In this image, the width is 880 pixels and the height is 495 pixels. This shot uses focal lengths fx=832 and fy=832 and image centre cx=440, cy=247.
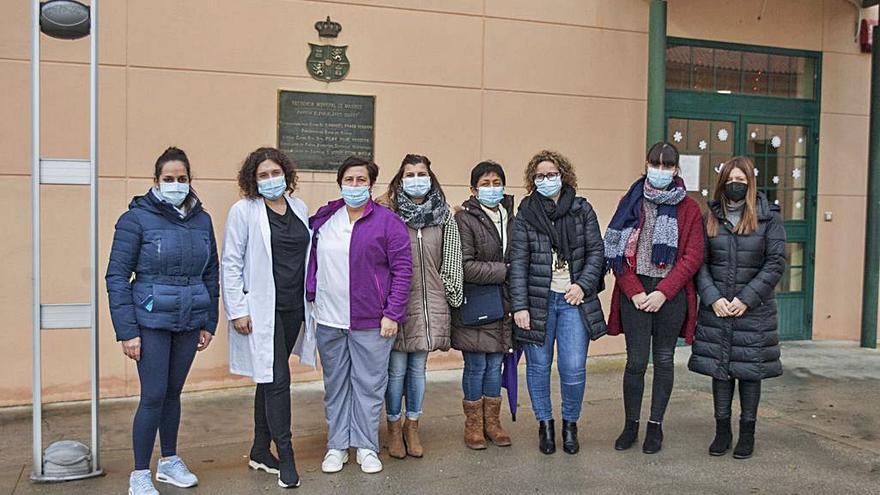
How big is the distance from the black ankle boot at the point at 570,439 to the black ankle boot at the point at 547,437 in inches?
2.9

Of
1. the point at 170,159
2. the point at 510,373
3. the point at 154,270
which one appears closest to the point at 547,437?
the point at 510,373

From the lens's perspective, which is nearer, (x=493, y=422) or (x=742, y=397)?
(x=742, y=397)

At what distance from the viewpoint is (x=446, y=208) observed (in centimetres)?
517

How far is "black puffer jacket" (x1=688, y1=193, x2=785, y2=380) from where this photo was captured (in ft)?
16.8

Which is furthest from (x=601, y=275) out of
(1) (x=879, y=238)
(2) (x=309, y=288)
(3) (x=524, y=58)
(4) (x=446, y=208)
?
(1) (x=879, y=238)

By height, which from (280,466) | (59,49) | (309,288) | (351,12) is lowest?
(280,466)

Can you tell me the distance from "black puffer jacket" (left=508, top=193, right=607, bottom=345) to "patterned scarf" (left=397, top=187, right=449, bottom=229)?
0.50 meters

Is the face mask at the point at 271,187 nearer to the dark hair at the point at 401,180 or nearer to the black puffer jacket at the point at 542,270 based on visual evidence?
the dark hair at the point at 401,180

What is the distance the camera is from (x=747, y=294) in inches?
200

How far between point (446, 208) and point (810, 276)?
567 cm

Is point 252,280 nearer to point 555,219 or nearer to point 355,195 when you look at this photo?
point 355,195

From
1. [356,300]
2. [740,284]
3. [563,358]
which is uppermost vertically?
[740,284]

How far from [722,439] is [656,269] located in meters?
1.21

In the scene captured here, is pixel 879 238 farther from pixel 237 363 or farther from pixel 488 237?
pixel 237 363
